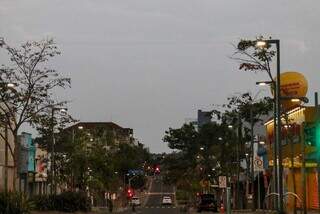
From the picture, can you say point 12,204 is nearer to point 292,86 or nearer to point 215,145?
point 292,86

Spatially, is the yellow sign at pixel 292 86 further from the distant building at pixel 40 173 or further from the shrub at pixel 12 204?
the distant building at pixel 40 173

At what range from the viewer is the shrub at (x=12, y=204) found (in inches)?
1375

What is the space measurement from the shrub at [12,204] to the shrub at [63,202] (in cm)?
1699

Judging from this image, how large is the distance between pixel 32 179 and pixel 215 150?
2272 centimetres

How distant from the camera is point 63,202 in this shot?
55656 millimetres

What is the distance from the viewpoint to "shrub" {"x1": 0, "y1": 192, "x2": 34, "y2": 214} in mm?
34938

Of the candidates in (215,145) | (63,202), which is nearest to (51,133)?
(63,202)

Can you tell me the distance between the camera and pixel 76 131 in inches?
3007

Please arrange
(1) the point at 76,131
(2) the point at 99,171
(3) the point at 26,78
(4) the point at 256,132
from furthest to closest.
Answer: (4) the point at 256,132
(2) the point at 99,171
(1) the point at 76,131
(3) the point at 26,78

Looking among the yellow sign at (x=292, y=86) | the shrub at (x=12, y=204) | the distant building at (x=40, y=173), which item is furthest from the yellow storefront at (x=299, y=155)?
the distant building at (x=40, y=173)

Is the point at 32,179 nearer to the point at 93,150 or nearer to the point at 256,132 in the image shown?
the point at 93,150

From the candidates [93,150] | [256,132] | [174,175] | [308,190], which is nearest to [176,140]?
[174,175]

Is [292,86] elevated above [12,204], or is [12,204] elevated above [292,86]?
[292,86]

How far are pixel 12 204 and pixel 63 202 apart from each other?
2065 centimetres
